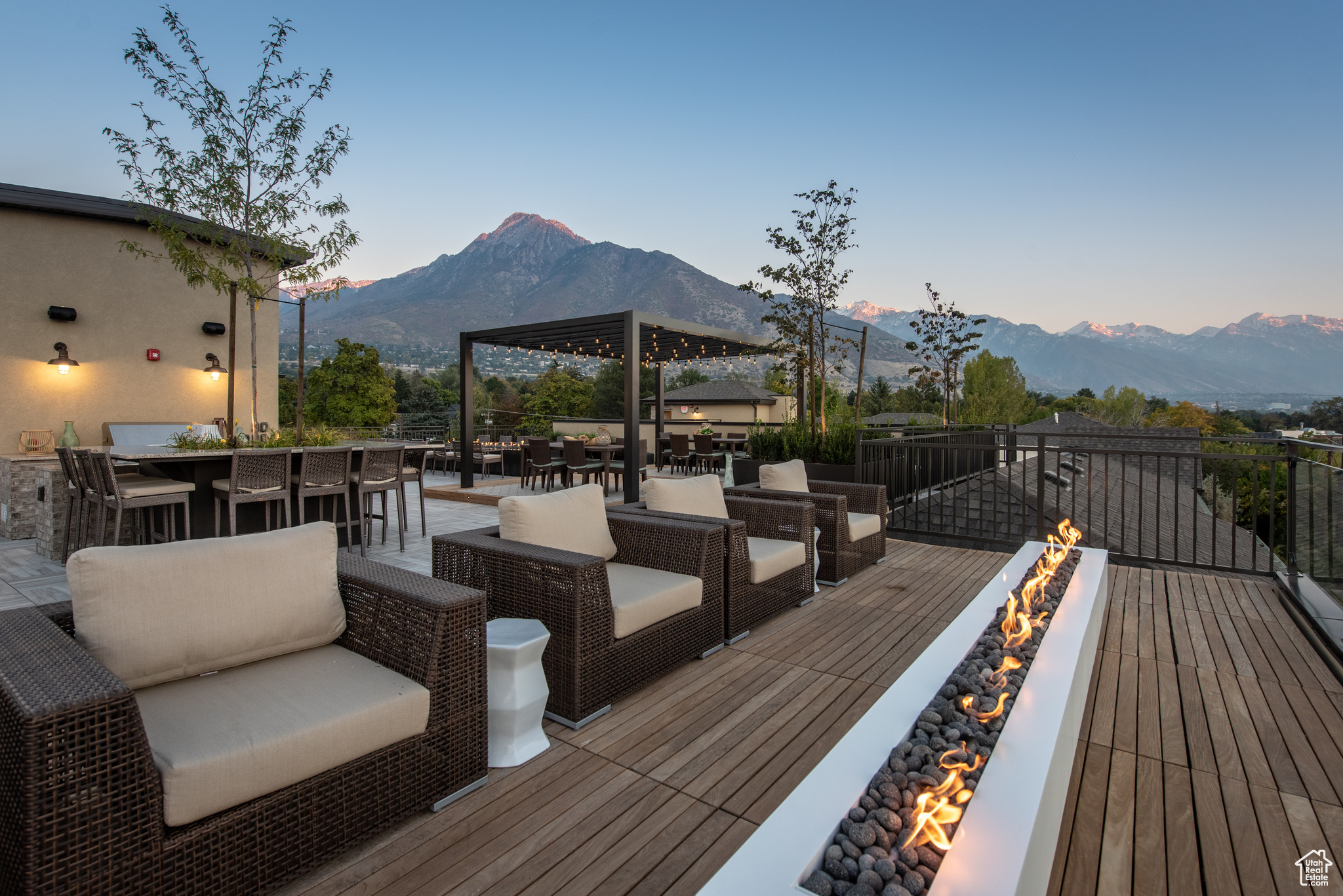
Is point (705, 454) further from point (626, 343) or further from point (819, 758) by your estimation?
point (819, 758)

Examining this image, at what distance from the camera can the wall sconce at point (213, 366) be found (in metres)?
8.82

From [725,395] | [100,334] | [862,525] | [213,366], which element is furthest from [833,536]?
[725,395]

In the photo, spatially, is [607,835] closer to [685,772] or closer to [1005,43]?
[685,772]

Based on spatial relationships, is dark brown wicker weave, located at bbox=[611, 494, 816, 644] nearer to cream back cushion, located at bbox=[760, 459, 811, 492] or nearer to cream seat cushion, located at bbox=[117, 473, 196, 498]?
cream back cushion, located at bbox=[760, 459, 811, 492]

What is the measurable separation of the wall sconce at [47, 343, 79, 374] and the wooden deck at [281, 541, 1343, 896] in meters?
9.14

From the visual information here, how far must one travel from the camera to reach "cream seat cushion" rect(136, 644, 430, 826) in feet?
4.04

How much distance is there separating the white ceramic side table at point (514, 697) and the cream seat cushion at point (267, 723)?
36 centimetres

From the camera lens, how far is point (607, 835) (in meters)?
1.62

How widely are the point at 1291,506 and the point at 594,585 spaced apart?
4433 mm

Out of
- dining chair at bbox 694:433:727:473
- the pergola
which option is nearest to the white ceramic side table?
the pergola

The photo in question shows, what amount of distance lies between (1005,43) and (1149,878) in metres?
13.7

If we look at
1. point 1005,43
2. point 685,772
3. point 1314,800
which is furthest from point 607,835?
point 1005,43

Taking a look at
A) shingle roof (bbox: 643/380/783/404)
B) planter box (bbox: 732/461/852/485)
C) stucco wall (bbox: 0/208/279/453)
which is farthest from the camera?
shingle roof (bbox: 643/380/783/404)

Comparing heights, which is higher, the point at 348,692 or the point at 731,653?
the point at 348,692
